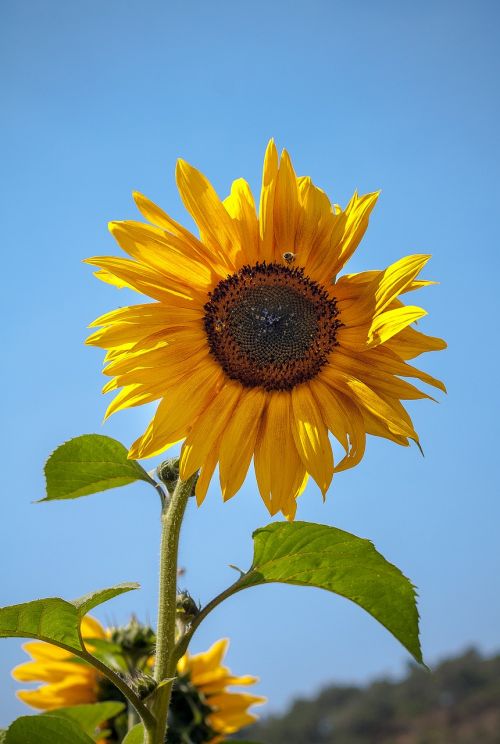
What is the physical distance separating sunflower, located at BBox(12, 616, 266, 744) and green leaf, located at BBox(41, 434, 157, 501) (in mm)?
1022

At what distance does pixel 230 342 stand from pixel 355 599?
86 centimetres

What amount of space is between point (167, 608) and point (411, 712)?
42778 millimetres

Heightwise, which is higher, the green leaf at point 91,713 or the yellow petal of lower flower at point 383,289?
the yellow petal of lower flower at point 383,289

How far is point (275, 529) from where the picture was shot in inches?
82.8

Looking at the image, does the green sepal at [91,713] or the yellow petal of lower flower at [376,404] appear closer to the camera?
the yellow petal of lower flower at [376,404]

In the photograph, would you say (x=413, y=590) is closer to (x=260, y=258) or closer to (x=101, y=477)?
(x=101, y=477)

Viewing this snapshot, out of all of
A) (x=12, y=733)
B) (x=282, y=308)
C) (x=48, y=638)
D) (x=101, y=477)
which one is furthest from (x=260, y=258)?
(x=12, y=733)

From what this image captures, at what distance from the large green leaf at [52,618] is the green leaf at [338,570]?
0.32 m

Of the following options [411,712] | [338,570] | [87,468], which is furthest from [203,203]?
[411,712]

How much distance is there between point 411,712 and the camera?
41469 mm

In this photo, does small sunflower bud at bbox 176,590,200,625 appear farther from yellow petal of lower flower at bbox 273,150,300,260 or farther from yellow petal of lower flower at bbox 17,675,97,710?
yellow petal of lower flower at bbox 17,675,97,710

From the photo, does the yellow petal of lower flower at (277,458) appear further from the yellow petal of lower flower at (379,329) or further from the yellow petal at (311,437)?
the yellow petal of lower flower at (379,329)

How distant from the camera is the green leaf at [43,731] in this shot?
199 cm

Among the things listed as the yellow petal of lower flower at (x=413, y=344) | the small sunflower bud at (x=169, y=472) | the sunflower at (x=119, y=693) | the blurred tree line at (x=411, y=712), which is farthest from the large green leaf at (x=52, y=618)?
the blurred tree line at (x=411, y=712)
